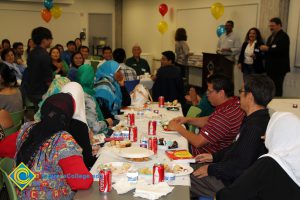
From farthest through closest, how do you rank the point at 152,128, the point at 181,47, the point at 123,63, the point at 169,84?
the point at 181,47
the point at 123,63
the point at 169,84
the point at 152,128

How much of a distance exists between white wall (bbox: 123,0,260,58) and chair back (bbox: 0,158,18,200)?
25.0 ft

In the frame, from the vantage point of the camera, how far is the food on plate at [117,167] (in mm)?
2338

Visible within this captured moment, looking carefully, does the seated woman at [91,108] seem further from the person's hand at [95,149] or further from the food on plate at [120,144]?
the food on plate at [120,144]

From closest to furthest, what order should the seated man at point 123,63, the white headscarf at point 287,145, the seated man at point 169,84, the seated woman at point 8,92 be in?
the white headscarf at point 287,145
the seated woman at point 8,92
the seated man at point 169,84
the seated man at point 123,63

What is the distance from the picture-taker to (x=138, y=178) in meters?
2.27

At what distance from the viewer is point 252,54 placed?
23.7ft

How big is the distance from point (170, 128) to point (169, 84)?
6.94 ft

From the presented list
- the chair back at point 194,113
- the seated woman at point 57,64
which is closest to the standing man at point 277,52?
the chair back at point 194,113

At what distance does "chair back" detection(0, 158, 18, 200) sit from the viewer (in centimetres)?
194

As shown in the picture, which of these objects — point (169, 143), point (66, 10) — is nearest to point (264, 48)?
point (169, 143)

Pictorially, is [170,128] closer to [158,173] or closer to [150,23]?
[158,173]

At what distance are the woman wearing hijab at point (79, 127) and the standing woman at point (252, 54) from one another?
5.15 meters

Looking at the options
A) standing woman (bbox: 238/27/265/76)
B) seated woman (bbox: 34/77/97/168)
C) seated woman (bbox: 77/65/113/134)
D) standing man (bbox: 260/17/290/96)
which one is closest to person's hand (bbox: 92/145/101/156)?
seated woman (bbox: 34/77/97/168)

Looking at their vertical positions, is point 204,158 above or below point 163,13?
below
